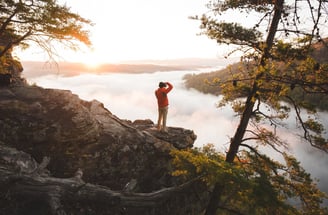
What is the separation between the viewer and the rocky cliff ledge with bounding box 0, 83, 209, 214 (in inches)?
251

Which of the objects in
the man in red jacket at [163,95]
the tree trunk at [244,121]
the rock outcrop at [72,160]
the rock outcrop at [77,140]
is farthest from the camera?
the man in red jacket at [163,95]

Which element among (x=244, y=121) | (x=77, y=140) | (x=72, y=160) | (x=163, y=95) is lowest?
(x=72, y=160)

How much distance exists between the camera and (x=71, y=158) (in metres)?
8.55

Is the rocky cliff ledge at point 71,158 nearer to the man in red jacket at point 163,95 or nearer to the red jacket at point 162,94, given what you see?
the man in red jacket at point 163,95

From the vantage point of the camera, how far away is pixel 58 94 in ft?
30.9

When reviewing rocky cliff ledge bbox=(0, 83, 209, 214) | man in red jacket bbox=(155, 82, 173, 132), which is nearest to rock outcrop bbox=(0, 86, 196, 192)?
rocky cliff ledge bbox=(0, 83, 209, 214)

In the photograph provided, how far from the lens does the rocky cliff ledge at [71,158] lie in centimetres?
638

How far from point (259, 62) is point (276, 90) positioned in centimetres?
136

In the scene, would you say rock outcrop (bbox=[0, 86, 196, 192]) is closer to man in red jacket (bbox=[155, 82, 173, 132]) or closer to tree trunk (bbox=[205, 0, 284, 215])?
man in red jacket (bbox=[155, 82, 173, 132])

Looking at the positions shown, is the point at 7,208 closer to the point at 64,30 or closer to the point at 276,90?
the point at 64,30

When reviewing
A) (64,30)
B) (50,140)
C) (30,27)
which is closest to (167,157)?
(50,140)

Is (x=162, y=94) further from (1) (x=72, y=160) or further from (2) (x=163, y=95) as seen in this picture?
(1) (x=72, y=160)

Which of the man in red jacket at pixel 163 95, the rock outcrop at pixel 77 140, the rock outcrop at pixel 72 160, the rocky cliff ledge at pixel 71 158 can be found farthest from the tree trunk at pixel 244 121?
the man in red jacket at pixel 163 95

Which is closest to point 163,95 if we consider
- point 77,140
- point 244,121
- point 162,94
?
point 162,94
